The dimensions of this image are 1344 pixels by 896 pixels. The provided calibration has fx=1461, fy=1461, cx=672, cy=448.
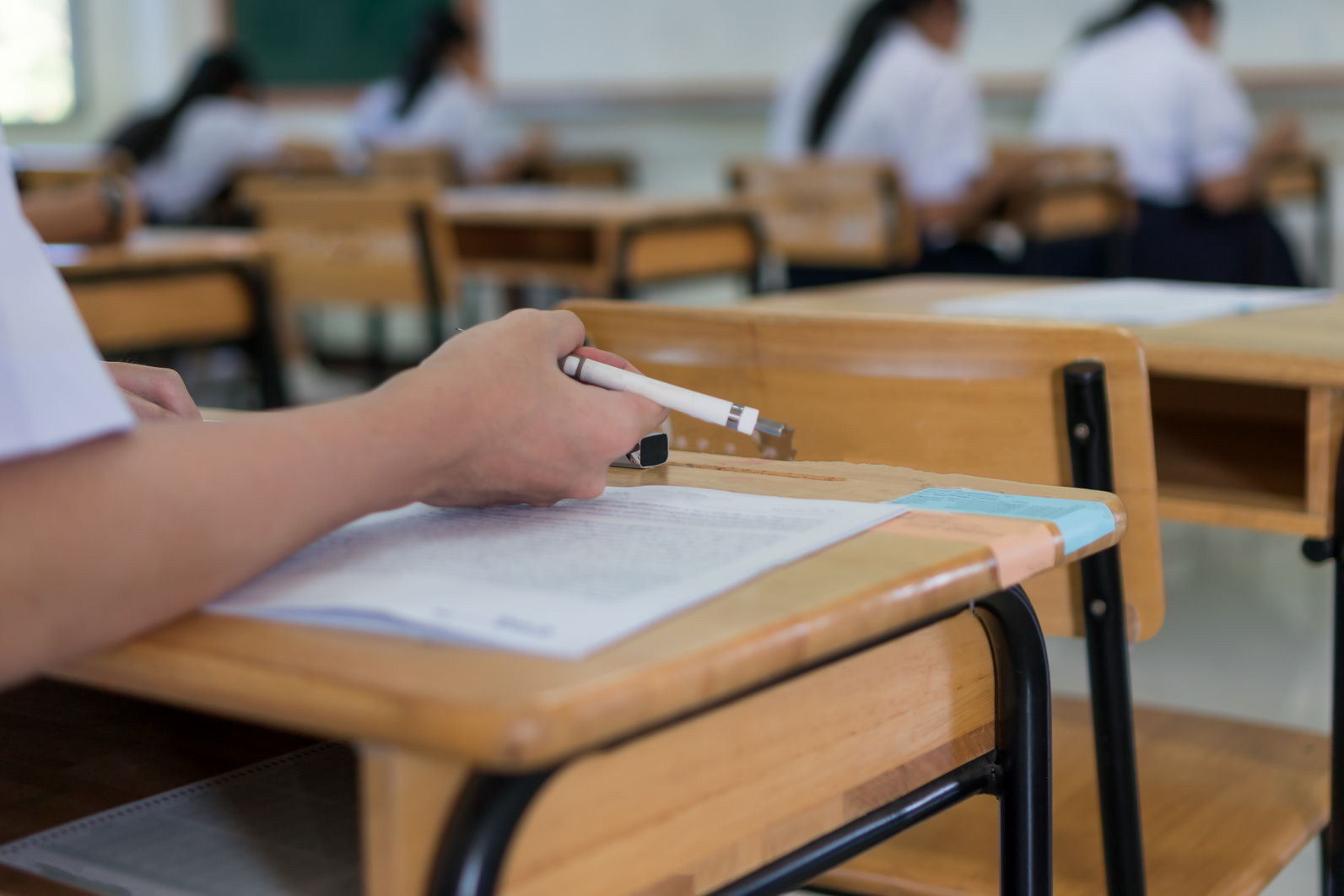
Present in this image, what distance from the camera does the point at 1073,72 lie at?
5.05 meters

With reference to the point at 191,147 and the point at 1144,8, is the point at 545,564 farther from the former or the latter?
the point at 191,147

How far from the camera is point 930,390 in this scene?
1.04m

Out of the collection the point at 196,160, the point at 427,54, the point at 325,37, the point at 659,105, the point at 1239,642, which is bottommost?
the point at 1239,642

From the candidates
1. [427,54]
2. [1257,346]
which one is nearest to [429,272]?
[1257,346]

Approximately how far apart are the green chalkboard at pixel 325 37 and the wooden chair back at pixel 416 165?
248 centimetres

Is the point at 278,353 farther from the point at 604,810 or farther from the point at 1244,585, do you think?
the point at 604,810

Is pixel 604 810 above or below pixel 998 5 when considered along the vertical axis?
below

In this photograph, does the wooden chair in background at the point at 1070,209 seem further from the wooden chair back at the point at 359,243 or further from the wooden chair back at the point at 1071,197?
the wooden chair back at the point at 359,243

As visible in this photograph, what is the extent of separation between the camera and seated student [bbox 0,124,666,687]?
51 centimetres

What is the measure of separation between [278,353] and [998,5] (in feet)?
14.9

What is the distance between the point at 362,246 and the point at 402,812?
128 inches

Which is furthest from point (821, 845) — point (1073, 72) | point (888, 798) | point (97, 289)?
point (1073, 72)

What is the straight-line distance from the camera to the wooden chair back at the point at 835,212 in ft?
12.7

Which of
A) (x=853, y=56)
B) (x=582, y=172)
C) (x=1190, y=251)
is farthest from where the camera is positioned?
(x=582, y=172)
